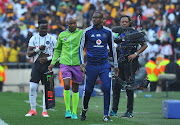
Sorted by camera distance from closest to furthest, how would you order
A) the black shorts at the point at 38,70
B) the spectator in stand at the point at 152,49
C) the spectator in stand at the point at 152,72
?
the black shorts at the point at 38,70
the spectator in stand at the point at 152,72
the spectator in stand at the point at 152,49

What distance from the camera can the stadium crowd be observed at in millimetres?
24031

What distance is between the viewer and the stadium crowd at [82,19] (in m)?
24.0

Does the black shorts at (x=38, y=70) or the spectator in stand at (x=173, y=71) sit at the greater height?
the black shorts at (x=38, y=70)

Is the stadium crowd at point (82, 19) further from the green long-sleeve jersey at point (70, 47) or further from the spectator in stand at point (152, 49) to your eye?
the green long-sleeve jersey at point (70, 47)

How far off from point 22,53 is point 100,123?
14315 mm

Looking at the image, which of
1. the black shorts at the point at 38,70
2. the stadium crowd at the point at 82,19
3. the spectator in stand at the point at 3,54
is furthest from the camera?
the stadium crowd at the point at 82,19

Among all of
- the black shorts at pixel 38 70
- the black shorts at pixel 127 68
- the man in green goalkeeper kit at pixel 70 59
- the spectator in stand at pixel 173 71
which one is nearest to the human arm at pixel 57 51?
the man in green goalkeeper kit at pixel 70 59

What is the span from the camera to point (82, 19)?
26.1m

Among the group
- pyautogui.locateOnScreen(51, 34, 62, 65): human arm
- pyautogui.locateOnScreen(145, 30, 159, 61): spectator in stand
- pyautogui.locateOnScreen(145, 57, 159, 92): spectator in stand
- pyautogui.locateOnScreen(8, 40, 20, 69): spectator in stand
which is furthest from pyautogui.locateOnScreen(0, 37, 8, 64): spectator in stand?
pyautogui.locateOnScreen(51, 34, 62, 65): human arm

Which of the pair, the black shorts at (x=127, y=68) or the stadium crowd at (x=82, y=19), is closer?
the black shorts at (x=127, y=68)

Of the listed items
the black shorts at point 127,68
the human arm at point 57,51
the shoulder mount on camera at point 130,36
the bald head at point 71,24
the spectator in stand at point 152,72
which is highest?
the bald head at point 71,24

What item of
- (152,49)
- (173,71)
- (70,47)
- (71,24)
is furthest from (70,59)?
(152,49)

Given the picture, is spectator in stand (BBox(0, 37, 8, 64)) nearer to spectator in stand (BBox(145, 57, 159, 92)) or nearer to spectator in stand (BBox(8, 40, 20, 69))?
spectator in stand (BBox(8, 40, 20, 69))

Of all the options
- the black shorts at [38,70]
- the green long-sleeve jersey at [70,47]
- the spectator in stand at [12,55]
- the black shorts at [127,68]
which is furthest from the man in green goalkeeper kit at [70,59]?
the spectator in stand at [12,55]
